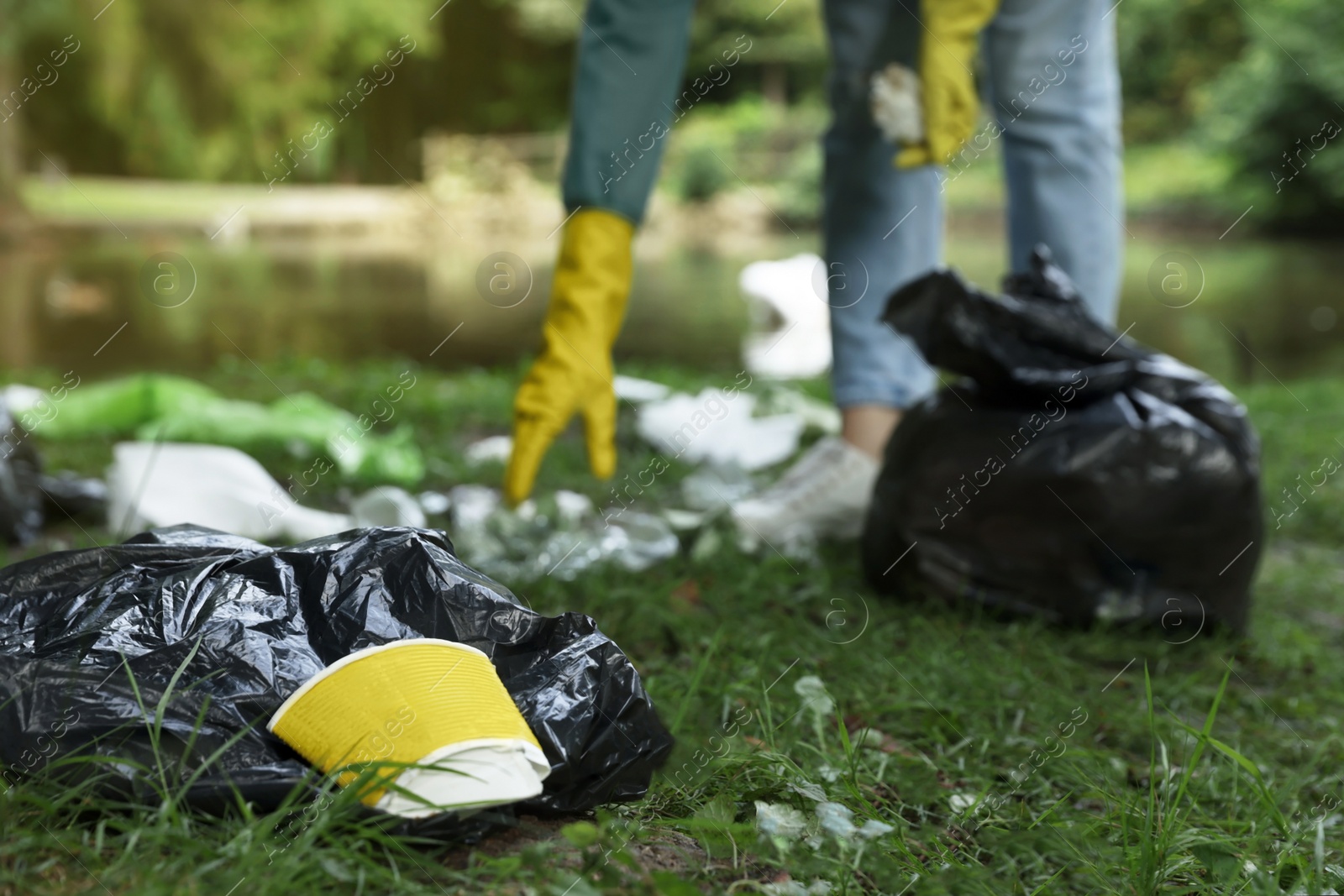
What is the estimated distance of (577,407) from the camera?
188 centimetres

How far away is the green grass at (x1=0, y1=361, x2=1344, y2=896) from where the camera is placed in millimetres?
772

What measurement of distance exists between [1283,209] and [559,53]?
13.6 m

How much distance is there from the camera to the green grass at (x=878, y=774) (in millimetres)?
772

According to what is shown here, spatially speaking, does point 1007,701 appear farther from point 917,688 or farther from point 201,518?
point 201,518

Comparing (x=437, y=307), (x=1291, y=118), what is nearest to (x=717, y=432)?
(x=437, y=307)

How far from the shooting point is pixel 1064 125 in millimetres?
2014

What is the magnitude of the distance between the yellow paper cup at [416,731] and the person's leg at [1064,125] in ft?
→ 5.04

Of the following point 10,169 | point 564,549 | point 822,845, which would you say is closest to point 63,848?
point 822,845

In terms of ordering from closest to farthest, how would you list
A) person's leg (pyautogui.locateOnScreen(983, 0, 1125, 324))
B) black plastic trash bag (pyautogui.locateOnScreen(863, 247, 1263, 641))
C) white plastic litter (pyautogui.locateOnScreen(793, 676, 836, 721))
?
white plastic litter (pyautogui.locateOnScreen(793, 676, 836, 721)) < black plastic trash bag (pyautogui.locateOnScreen(863, 247, 1263, 641)) < person's leg (pyautogui.locateOnScreen(983, 0, 1125, 324))

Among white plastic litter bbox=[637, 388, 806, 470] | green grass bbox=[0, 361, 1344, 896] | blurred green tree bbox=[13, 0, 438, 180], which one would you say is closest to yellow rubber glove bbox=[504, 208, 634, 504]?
green grass bbox=[0, 361, 1344, 896]

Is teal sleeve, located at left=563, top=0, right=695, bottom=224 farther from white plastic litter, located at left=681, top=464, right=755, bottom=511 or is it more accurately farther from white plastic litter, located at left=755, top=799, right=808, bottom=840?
white plastic litter, located at left=755, top=799, right=808, bottom=840

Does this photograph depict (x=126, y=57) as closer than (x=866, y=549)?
No

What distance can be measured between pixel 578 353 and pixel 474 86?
20.6 metres

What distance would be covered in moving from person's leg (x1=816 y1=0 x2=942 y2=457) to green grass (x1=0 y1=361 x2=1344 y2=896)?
1.08ft
